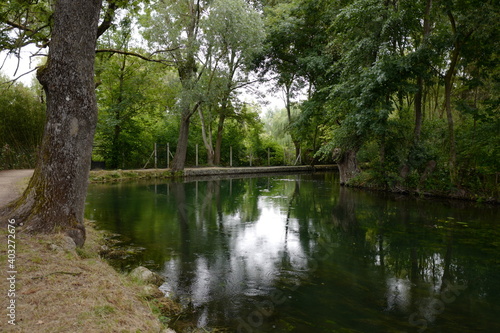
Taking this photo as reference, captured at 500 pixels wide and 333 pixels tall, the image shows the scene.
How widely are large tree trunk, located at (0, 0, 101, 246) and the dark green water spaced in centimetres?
141

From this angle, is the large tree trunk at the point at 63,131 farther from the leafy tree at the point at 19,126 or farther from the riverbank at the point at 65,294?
the leafy tree at the point at 19,126

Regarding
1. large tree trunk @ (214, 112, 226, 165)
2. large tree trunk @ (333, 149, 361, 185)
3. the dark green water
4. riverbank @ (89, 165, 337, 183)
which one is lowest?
the dark green water

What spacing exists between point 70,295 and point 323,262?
147 inches

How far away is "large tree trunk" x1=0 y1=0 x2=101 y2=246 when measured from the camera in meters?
4.25

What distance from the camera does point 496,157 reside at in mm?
10414

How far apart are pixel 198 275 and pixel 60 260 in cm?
177

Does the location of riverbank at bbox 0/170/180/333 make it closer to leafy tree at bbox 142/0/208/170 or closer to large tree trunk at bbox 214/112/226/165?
leafy tree at bbox 142/0/208/170

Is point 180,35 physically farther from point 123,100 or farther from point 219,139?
point 219,139

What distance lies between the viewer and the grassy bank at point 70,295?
2.34 m

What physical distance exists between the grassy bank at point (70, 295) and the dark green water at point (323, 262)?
73 cm

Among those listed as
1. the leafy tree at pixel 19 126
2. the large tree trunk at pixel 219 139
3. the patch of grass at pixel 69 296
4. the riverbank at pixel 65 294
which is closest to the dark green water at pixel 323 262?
the riverbank at pixel 65 294

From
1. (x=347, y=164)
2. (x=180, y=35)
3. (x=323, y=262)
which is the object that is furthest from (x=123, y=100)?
(x=323, y=262)

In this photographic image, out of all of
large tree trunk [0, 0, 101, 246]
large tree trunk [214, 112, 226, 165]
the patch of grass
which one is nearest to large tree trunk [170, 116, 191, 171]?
large tree trunk [214, 112, 226, 165]

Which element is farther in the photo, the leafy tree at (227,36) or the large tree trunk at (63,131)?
the leafy tree at (227,36)
